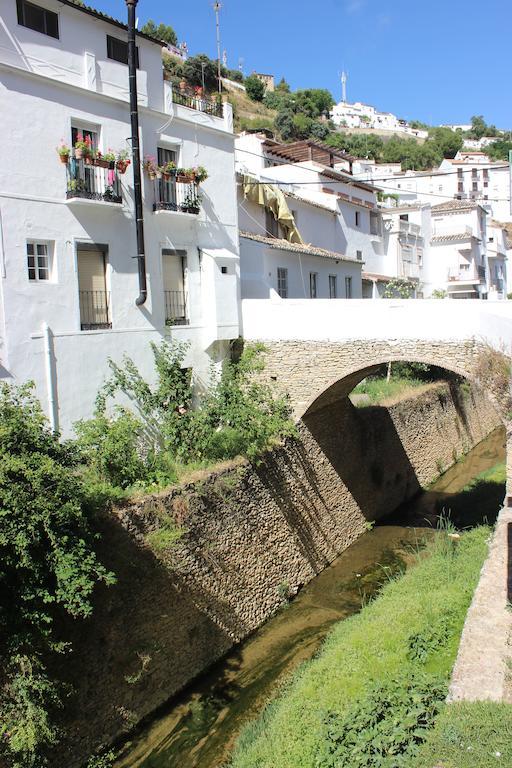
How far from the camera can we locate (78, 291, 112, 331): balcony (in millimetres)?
12383

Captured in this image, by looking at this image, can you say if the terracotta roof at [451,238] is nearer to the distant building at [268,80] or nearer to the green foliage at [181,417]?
the green foliage at [181,417]

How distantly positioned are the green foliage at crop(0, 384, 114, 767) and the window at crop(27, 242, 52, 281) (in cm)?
408

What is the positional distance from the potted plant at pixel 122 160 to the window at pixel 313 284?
28.3 ft

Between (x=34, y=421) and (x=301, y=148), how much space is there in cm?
2252

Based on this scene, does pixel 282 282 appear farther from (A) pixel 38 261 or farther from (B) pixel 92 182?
(A) pixel 38 261

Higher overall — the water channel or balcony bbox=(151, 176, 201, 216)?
A: balcony bbox=(151, 176, 201, 216)

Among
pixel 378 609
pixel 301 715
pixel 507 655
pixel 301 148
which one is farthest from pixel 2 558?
pixel 301 148

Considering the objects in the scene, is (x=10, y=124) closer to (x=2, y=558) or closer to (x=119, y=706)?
A: (x=2, y=558)

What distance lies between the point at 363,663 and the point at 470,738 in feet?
12.3

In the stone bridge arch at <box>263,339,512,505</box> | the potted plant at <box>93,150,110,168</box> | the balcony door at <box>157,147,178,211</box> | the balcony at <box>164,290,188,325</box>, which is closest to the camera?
the potted plant at <box>93,150,110,168</box>

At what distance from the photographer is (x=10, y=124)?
10859 mm

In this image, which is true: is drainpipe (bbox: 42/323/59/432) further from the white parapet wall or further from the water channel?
the white parapet wall

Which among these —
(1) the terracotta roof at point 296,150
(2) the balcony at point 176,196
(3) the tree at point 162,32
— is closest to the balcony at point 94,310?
(2) the balcony at point 176,196

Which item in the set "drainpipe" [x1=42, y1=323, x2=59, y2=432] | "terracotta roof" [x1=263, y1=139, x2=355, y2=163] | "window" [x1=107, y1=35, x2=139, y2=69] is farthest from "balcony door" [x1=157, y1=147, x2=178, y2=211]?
"terracotta roof" [x1=263, y1=139, x2=355, y2=163]
